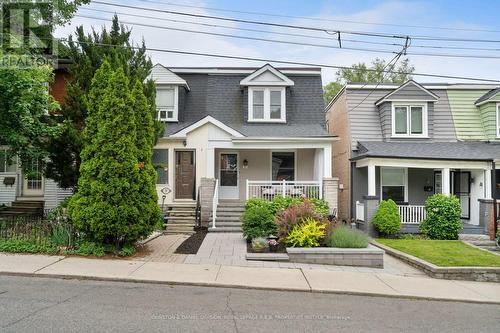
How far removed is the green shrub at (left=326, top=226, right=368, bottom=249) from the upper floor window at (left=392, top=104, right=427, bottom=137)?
8279 mm

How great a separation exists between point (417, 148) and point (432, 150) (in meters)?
0.57

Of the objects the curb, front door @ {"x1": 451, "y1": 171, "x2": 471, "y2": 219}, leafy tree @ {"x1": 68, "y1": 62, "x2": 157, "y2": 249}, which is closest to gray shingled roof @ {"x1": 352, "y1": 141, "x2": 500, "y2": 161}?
front door @ {"x1": 451, "y1": 171, "x2": 471, "y2": 219}

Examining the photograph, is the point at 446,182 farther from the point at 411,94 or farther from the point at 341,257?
the point at 341,257

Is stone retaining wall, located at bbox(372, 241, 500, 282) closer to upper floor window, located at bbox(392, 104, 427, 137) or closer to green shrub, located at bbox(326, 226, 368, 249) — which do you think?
green shrub, located at bbox(326, 226, 368, 249)

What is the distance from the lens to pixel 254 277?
782 centimetres

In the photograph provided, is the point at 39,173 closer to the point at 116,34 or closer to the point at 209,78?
the point at 116,34

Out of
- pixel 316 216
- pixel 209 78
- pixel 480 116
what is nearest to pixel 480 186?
pixel 480 116

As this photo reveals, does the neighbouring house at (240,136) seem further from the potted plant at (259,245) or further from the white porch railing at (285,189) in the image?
the potted plant at (259,245)

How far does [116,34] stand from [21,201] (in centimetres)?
864

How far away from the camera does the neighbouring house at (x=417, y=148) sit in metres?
14.7

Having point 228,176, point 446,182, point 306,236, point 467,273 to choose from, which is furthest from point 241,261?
point 446,182

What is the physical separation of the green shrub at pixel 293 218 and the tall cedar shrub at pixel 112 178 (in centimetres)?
351

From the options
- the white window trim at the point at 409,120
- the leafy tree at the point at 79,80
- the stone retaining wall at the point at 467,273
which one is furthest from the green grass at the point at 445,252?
the leafy tree at the point at 79,80

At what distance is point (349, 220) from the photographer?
1681cm
